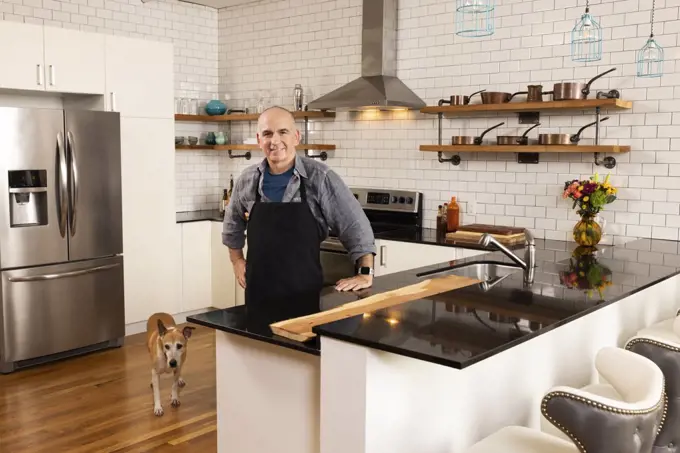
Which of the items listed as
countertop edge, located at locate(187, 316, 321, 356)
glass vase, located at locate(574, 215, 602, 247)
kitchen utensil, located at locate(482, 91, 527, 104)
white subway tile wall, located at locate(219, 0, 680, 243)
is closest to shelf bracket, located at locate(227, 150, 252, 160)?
white subway tile wall, located at locate(219, 0, 680, 243)

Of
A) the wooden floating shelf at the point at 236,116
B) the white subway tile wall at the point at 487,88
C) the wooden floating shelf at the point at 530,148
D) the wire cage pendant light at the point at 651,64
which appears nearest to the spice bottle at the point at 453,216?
the white subway tile wall at the point at 487,88

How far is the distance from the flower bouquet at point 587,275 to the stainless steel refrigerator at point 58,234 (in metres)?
3.52

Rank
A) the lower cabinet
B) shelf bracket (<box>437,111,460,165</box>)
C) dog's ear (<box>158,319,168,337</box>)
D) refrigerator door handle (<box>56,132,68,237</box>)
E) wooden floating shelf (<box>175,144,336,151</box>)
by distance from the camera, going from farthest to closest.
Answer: wooden floating shelf (<box>175,144,336,151</box>) < shelf bracket (<box>437,111,460,165</box>) < refrigerator door handle (<box>56,132,68,237</box>) < the lower cabinet < dog's ear (<box>158,319,168,337</box>)

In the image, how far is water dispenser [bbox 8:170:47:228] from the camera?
5074mm

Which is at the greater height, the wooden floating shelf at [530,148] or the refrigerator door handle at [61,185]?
the wooden floating shelf at [530,148]

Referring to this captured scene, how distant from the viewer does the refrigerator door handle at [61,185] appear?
5.25 metres

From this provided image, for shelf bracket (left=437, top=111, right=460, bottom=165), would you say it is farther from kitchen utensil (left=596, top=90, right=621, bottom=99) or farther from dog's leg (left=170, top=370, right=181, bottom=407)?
dog's leg (left=170, top=370, right=181, bottom=407)

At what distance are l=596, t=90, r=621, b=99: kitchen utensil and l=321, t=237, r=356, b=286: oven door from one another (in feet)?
6.90

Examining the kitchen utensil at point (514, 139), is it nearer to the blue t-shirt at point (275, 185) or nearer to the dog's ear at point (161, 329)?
the blue t-shirt at point (275, 185)

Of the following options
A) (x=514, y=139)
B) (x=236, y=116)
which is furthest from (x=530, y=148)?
(x=236, y=116)

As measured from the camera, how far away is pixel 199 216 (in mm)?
6840

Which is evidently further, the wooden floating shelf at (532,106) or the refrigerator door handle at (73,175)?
the refrigerator door handle at (73,175)

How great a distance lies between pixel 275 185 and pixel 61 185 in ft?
8.43

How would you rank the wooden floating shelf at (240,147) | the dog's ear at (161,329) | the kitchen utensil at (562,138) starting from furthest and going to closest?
the wooden floating shelf at (240,147)
the kitchen utensil at (562,138)
the dog's ear at (161,329)
